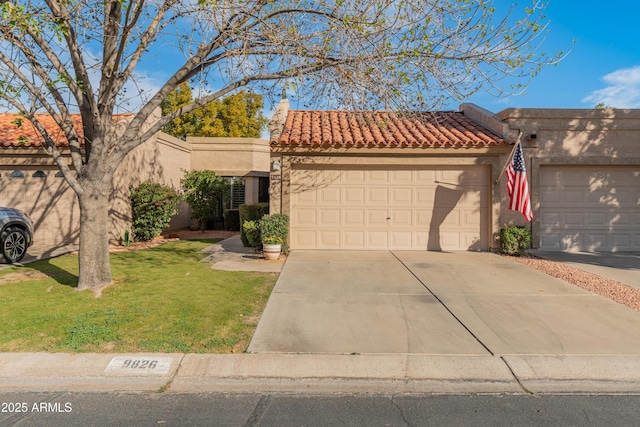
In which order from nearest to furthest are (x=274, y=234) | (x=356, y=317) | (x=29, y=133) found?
(x=356, y=317) < (x=274, y=234) < (x=29, y=133)

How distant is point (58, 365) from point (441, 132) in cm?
1080

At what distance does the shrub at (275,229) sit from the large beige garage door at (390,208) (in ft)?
2.34

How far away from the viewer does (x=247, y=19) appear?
6.76 metres

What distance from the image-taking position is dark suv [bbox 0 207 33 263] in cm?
859

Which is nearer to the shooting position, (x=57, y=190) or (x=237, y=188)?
(x=57, y=190)

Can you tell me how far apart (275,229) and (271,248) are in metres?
0.66

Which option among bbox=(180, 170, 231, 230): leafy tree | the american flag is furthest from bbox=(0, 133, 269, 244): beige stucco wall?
the american flag

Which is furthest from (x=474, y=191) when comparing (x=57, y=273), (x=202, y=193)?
(x=202, y=193)

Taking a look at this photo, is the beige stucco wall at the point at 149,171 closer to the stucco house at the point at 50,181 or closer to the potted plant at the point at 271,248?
the stucco house at the point at 50,181

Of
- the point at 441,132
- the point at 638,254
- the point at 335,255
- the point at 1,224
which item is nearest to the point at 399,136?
the point at 441,132

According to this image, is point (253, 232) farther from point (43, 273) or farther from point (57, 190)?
point (57, 190)

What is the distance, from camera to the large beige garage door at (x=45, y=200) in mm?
11820

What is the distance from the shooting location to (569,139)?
426 inches

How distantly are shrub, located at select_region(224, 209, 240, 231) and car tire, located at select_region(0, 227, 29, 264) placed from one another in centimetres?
868
